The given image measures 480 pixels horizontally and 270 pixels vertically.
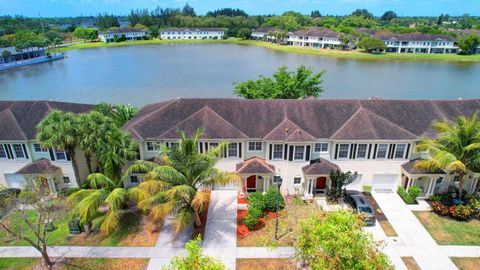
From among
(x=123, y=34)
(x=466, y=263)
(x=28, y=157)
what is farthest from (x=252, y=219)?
(x=123, y=34)

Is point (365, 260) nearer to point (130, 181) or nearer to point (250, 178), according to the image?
point (250, 178)

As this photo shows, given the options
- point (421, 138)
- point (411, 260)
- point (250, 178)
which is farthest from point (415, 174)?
point (250, 178)

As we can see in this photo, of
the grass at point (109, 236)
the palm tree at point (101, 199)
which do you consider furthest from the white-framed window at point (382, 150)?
the palm tree at point (101, 199)

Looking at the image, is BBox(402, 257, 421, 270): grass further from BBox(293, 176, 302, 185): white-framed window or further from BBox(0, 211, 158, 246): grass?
BBox(0, 211, 158, 246): grass

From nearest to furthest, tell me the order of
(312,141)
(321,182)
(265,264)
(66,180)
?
1. (265,264)
2. (312,141)
3. (321,182)
4. (66,180)

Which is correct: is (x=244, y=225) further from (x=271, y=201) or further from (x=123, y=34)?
(x=123, y=34)

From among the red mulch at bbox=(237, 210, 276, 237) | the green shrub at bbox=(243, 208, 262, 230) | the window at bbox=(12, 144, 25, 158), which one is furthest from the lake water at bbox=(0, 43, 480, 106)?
the green shrub at bbox=(243, 208, 262, 230)

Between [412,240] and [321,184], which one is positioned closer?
[412,240]
